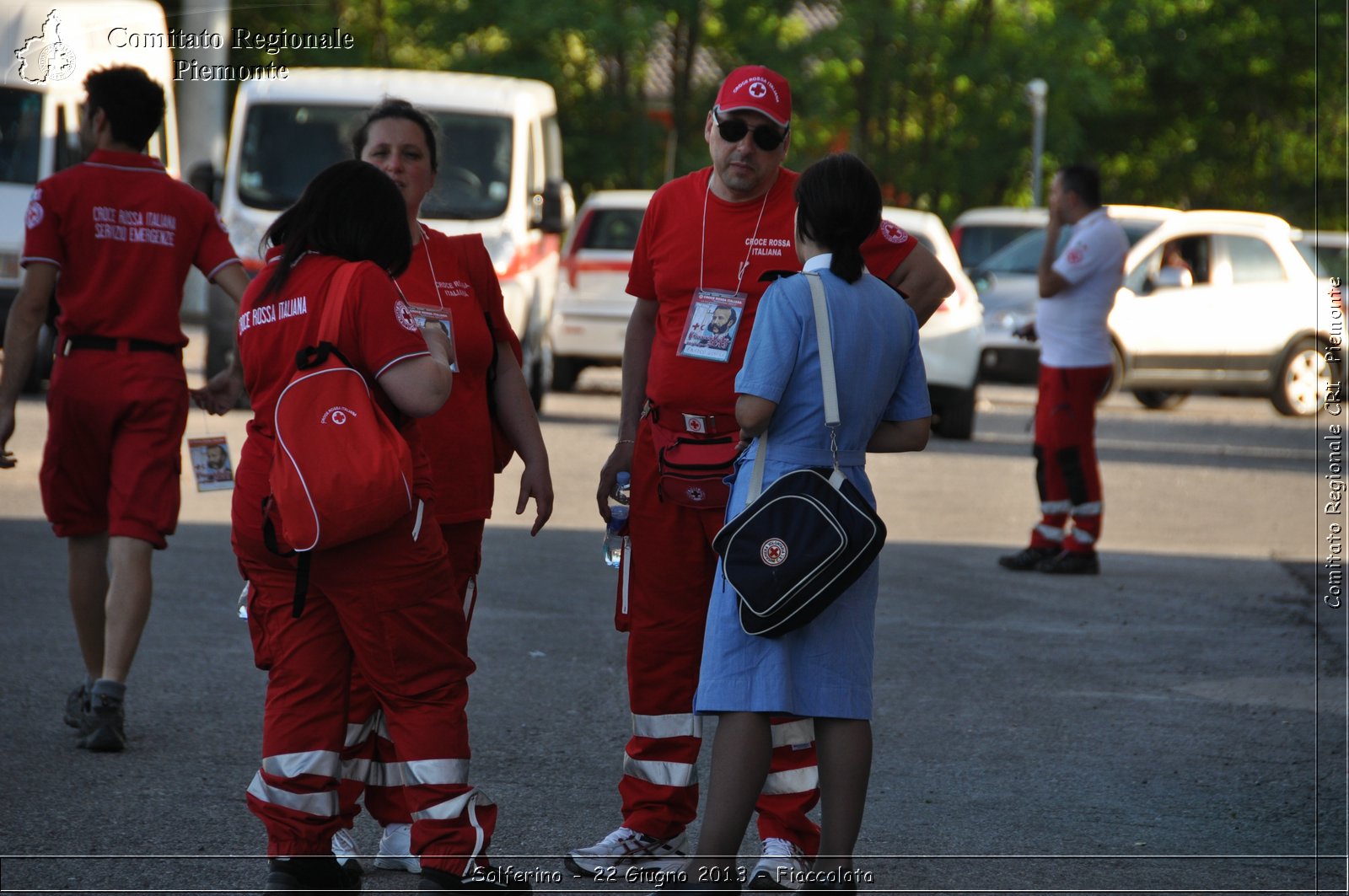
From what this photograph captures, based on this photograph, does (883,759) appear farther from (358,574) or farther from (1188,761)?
(358,574)

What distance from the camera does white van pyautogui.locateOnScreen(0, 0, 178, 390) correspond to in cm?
1673

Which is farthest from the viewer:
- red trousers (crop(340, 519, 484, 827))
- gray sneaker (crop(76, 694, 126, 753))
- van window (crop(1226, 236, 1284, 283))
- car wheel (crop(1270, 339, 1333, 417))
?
car wheel (crop(1270, 339, 1333, 417))

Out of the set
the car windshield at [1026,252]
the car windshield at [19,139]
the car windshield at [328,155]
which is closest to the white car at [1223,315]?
the car windshield at [1026,252]

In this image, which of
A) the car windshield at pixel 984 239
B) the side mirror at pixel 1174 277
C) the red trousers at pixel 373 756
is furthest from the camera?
the car windshield at pixel 984 239

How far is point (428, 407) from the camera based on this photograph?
13.2 feet

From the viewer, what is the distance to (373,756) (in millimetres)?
4531

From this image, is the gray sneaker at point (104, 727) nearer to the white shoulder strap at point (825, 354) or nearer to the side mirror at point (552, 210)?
the white shoulder strap at point (825, 354)

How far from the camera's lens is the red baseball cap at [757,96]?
4.63m

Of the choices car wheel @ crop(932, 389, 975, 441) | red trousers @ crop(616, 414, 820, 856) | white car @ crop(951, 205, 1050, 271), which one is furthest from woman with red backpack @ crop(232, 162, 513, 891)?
white car @ crop(951, 205, 1050, 271)

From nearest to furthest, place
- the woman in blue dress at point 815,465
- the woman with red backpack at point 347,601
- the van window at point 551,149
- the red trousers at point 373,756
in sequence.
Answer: the woman with red backpack at point 347,601, the woman in blue dress at point 815,465, the red trousers at point 373,756, the van window at point 551,149

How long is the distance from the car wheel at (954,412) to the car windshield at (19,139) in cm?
840

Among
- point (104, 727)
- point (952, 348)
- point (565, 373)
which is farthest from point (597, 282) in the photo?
point (104, 727)

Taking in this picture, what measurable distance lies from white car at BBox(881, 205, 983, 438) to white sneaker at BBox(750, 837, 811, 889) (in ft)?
37.0

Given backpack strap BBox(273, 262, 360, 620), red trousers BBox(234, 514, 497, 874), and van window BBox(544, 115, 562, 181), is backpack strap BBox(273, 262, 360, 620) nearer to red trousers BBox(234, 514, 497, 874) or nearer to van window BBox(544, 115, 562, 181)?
red trousers BBox(234, 514, 497, 874)
